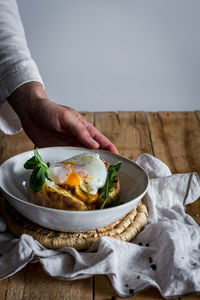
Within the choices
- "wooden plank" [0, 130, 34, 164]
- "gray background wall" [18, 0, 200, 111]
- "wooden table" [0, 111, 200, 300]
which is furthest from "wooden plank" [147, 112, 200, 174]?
"wooden plank" [0, 130, 34, 164]

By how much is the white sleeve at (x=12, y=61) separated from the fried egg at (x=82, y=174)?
19.5 inches

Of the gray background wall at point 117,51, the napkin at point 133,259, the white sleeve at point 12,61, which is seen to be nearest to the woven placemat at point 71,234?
the napkin at point 133,259

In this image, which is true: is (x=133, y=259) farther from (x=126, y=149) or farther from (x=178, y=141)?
(x=178, y=141)

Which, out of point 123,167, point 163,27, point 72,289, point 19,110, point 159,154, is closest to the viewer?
point 72,289

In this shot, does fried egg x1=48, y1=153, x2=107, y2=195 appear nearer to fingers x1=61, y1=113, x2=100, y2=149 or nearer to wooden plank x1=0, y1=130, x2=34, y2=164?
fingers x1=61, y1=113, x2=100, y2=149

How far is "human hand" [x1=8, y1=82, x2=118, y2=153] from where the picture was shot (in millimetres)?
1249

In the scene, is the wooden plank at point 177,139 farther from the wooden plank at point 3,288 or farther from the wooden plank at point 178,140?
the wooden plank at point 3,288

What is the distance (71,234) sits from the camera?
975mm

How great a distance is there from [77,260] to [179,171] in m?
0.67

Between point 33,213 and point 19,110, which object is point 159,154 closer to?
point 19,110

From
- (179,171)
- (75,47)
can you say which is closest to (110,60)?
(75,47)

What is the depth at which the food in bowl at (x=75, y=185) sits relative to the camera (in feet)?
3.10

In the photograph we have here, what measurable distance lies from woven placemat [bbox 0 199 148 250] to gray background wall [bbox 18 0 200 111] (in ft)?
4.78

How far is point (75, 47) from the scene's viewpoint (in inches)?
93.0
